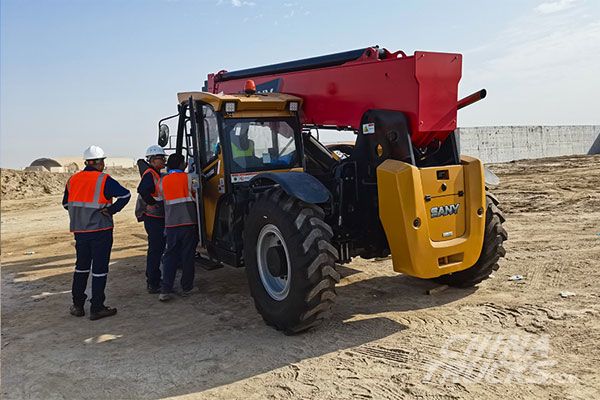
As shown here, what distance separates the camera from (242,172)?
6.32 metres

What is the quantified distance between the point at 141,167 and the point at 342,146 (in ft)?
9.64

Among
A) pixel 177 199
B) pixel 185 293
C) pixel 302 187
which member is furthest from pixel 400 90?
pixel 185 293

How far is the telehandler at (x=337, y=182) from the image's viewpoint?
491 centimetres

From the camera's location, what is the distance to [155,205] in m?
6.96

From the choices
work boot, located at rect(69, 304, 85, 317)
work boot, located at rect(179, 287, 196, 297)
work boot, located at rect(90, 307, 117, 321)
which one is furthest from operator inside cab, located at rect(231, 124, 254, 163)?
work boot, located at rect(69, 304, 85, 317)

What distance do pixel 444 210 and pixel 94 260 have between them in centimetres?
396

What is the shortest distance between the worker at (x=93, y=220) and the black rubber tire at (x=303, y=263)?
209 centimetres

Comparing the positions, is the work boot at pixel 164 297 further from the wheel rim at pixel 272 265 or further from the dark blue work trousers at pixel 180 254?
the wheel rim at pixel 272 265

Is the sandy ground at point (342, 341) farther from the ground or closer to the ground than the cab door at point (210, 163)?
A: closer to the ground

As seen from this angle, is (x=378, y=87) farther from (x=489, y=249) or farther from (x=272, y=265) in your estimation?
(x=489, y=249)

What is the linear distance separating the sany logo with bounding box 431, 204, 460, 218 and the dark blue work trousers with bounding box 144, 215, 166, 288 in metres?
3.75

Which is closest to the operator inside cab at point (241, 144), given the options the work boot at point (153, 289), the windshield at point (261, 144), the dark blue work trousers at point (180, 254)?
the windshield at point (261, 144)

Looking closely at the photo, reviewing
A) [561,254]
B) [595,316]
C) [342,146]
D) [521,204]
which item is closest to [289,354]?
[595,316]

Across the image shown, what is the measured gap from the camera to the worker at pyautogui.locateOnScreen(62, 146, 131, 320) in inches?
240
